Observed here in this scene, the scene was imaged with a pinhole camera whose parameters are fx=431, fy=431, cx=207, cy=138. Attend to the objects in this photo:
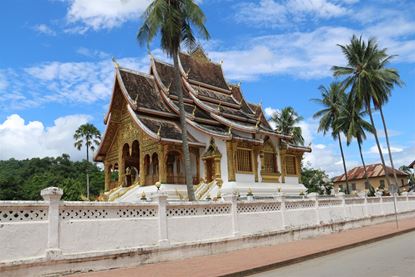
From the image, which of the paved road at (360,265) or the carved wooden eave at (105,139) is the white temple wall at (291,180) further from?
the paved road at (360,265)

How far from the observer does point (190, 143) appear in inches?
945

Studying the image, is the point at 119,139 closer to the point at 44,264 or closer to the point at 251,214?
the point at 251,214

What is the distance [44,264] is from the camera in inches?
320

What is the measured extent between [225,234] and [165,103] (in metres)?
15.8

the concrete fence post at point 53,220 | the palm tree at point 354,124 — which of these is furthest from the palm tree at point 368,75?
the concrete fence post at point 53,220

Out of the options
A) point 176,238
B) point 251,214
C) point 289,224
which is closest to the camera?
point 176,238

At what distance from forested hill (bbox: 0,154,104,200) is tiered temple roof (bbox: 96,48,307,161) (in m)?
15.5

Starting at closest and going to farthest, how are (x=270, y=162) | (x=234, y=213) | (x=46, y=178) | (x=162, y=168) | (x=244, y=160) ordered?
(x=234, y=213), (x=162, y=168), (x=244, y=160), (x=270, y=162), (x=46, y=178)

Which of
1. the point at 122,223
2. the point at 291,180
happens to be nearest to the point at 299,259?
the point at 122,223

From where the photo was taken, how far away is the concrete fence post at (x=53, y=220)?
8.36 metres

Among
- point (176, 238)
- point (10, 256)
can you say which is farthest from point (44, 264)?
point (176, 238)

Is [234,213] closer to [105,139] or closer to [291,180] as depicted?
[105,139]

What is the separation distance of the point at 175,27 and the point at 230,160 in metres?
9.38

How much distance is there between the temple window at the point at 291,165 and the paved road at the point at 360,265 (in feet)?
54.6
